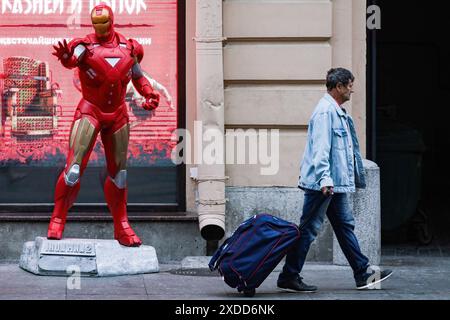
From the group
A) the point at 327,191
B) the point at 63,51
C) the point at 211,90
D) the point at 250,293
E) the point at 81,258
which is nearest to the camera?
the point at 327,191

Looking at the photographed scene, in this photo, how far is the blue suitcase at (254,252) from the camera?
9.03 m

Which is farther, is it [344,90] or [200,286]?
[200,286]

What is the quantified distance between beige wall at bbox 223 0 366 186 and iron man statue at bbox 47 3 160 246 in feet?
4.28

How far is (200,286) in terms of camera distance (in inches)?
385

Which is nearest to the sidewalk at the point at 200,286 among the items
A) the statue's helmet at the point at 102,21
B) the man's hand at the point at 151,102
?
the man's hand at the point at 151,102

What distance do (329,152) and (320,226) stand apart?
61cm

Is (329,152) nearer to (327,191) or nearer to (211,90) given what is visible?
(327,191)

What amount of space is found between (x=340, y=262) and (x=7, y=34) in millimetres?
3869

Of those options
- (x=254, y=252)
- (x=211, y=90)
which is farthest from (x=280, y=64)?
(x=254, y=252)

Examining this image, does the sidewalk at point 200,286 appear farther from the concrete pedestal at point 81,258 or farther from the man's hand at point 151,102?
the man's hand at point 151,102

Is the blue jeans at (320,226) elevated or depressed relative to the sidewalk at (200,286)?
elevated

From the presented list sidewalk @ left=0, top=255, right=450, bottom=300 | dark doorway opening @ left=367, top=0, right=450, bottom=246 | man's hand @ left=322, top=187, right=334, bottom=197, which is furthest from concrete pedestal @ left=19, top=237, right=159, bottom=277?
dark doorway opening @ left=367, top=0, right=450, bottom=246

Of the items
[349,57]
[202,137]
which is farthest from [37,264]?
[349,57]

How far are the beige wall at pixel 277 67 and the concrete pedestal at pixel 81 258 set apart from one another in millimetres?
1529
